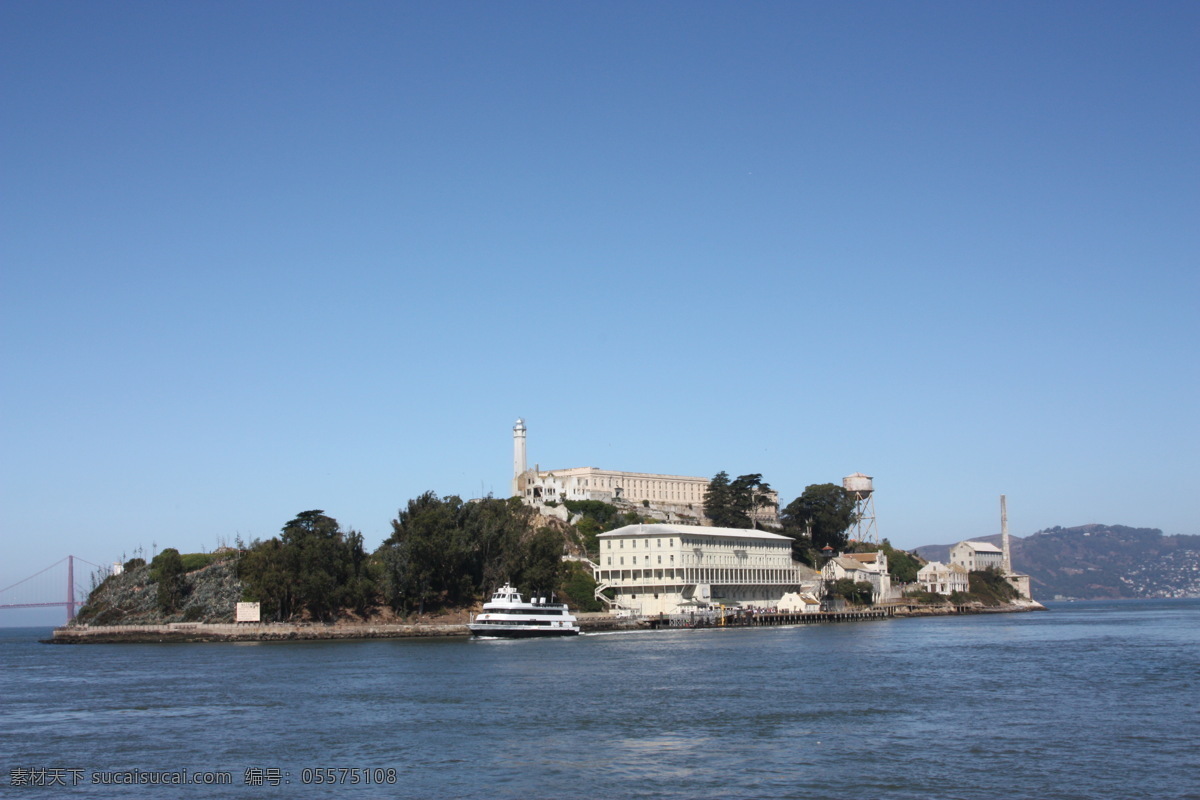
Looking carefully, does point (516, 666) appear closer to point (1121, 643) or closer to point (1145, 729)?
point (1145, 729)

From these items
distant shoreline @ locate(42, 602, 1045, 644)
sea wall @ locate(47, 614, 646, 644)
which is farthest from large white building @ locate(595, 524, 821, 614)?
sea wall @ locate(47, 614, 646, 644)

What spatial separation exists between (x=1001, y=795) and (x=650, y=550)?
3476 inches

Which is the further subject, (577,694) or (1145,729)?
(577,694)

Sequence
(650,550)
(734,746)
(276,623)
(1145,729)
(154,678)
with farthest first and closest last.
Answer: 1. (650,550)
2. (276,623)
3. (154,678)
4. (1145,729)
5. (734,746)

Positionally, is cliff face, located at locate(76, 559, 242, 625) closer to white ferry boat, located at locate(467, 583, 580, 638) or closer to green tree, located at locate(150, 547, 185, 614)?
green tree, located at locate(150, 547, 185, 614)

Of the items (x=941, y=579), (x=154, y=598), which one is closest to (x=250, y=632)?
(x=154, y=598)

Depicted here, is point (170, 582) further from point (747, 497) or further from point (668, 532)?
point (747, 497)

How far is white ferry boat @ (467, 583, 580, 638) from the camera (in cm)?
8781

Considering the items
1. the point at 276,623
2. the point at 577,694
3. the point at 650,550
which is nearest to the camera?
the point at 577,694

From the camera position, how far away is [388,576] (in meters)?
96.9

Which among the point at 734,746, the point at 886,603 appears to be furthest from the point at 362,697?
the point at 886,603

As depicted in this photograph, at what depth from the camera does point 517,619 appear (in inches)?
3489

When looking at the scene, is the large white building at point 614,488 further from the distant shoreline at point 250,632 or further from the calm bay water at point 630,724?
the calm bay water at point 630,724

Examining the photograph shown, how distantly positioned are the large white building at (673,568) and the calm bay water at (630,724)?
4511 centimetres
